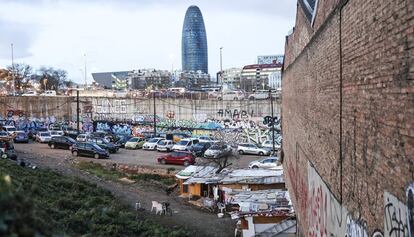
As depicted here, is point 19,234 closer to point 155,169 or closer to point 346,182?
point 346,182

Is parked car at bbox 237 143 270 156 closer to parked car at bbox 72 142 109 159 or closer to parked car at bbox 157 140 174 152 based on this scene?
parked car at bbox 157 140 174 152

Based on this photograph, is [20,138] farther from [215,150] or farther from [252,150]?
[252,150]

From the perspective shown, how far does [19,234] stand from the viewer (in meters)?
3.02

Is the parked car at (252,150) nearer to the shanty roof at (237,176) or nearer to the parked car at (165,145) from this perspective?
the parked car at (165,145)

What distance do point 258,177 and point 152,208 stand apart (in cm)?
627

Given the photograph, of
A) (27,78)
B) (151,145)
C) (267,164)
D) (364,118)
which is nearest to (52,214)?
(364,118)

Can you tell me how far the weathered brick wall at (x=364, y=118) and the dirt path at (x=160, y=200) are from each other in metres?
11.3

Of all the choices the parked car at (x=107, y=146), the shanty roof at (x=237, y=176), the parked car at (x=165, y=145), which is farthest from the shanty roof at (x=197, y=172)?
the parked car at (x=107, y=146)

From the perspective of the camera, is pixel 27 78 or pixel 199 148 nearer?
pixel 199 148

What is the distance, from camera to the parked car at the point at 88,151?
1544 inches

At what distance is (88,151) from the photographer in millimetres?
39312

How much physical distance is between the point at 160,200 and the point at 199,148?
14.9m

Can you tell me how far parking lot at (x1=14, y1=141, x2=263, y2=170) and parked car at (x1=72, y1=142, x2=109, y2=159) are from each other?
53 cm

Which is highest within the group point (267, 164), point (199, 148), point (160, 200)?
point (199, 148)
